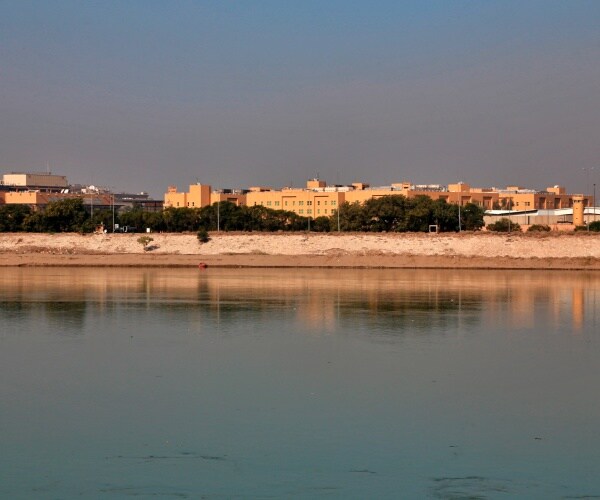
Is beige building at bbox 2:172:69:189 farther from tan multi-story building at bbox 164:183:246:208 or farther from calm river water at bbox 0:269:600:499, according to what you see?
calm river water at bbox 0:269:600:499

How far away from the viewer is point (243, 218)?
75312mm

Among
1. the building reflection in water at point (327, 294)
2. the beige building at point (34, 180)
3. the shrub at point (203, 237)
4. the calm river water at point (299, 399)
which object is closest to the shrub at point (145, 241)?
the shrub at point (203, 237)

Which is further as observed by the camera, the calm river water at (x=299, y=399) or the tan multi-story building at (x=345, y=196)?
the tan multi-story building at (x=345, y=196)

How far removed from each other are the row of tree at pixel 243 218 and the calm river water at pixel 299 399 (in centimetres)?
3630

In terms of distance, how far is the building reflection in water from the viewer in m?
30.5

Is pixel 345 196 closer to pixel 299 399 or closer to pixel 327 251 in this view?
pixel 327 251

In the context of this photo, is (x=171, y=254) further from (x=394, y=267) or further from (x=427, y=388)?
(x=427, y=388)

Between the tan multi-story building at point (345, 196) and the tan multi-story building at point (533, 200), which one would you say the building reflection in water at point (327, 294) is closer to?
the tan multi-story building at point (345, 196)

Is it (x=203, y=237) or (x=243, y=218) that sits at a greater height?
(x=243, y=218)

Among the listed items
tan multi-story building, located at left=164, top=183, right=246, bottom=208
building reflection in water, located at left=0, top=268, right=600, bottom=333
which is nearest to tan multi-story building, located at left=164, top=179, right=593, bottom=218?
tan multi-story building, located at left=164, top=183, right=246, bottom=208

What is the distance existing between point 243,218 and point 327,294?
1508 inches

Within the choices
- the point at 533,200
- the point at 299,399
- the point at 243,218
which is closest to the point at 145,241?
the point at 243,218

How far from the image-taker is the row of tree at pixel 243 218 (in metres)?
70.2

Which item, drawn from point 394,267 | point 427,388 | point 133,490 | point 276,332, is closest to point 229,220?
point 394,267
